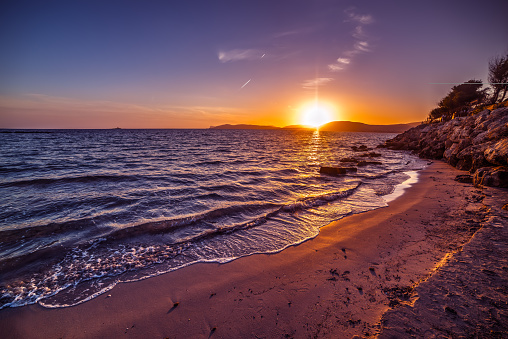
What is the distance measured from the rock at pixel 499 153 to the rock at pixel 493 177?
418mm

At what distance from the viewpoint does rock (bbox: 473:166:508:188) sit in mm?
9688

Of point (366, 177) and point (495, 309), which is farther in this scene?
point (366, 177)

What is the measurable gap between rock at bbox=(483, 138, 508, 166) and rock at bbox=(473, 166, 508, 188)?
1.37 feet

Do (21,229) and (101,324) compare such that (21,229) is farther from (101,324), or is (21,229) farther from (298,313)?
(298,313)

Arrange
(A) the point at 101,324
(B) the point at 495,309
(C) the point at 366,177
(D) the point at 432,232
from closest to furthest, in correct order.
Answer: (B) the point at 495,309
(A) the point at 101,324
(D) the point at 432,232
(C) the point at 366,177

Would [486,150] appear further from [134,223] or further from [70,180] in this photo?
[70,180]

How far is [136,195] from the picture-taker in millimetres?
10227

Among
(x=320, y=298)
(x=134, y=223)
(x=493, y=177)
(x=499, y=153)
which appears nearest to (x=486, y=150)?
(x=499, y=153)

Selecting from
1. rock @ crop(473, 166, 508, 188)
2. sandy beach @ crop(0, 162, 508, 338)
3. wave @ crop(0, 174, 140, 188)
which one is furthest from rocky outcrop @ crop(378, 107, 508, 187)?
wave @ crop(0, 174, 140, 188)

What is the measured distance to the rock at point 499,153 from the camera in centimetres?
992

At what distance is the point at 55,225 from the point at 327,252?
925 centimetres

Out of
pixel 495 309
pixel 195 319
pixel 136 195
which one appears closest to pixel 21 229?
pixel 136 195

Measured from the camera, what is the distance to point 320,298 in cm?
378

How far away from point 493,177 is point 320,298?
12888 mm
